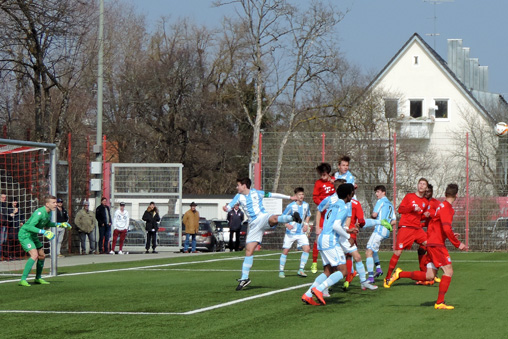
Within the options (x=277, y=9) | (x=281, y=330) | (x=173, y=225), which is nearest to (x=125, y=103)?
(x=277, y=9)

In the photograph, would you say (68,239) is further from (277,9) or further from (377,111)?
(377,111)

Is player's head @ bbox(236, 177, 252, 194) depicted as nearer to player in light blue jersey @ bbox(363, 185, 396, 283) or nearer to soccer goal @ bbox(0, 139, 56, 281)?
player in light blue jersey @ bbox(363, 185, 396, 283)

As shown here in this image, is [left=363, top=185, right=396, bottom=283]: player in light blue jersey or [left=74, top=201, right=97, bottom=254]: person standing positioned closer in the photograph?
[left=363, top=185, right=396, bottom=283]: player in light blue jersey

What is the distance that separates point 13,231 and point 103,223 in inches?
210

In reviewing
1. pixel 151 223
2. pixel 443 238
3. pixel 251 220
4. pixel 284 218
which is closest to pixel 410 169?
pixel 151 223

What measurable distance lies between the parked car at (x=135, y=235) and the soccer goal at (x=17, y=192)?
17.7 ft

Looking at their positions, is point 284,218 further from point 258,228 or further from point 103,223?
point 103,223

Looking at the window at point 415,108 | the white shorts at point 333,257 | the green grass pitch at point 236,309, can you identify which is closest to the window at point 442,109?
the window at point 415,108

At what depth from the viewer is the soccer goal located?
23.5m

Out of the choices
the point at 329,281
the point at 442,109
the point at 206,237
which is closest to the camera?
the point at 329,281

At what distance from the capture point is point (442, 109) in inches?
2384

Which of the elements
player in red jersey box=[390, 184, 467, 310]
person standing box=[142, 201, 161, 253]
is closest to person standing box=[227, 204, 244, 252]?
person standing box=[142, 201, 161, 253]

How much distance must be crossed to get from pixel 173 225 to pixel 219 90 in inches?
1076

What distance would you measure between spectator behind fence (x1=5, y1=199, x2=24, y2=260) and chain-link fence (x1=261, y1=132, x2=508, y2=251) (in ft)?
32.6
